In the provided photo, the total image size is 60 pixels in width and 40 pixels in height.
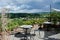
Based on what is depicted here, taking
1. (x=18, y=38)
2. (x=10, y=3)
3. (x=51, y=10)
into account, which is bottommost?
(x=18, y=38)

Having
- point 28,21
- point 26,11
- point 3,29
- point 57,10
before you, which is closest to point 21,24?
point 28,21

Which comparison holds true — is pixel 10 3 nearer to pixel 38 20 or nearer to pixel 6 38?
pixel 38 20

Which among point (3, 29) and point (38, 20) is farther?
point (38, 20)

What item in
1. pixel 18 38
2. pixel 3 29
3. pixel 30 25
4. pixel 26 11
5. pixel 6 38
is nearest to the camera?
pixel 6 38

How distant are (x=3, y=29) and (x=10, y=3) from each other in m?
2.96

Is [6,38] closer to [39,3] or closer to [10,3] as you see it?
[10,3]

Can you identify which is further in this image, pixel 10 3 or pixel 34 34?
pixel 34 34

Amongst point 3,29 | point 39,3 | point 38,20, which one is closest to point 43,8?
point 39,3

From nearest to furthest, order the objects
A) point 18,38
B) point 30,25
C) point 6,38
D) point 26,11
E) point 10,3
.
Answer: point 6,38, point 10,3, point 26,11, point 18,38, point 30,25

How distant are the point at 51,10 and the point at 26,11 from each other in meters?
1.65

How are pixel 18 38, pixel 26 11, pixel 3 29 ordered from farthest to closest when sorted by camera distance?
pixel 18 38
pixel 26 11
pixel 3 29

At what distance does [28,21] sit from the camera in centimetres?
909

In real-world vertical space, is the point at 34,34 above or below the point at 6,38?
below

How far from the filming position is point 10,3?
7430mm
